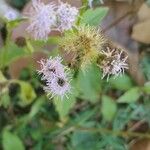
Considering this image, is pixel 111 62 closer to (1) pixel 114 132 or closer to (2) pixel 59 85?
(2) pixel 59 85


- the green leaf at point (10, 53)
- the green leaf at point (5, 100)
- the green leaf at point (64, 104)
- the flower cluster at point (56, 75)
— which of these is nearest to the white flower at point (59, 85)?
the flower cluster at point (56, 75)

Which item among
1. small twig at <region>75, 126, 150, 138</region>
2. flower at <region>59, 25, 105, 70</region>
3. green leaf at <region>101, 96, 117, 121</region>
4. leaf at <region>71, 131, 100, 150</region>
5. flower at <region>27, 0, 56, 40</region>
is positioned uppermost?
flower at <region>27, 0, 56, 40</region>

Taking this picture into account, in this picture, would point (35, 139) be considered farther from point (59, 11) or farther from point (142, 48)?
point (59, 11)

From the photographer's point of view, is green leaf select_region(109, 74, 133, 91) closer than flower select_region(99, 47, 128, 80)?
No

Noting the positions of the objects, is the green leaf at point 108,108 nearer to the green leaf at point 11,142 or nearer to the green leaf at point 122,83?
the green leaf at point 122,83

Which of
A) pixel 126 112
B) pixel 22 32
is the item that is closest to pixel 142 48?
pixel 126 112

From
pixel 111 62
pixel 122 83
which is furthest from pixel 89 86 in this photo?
pixel 111 62

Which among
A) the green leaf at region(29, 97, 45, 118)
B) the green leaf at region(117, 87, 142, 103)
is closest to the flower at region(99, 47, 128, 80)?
the green leaf at region(117, 87, 142, 103)

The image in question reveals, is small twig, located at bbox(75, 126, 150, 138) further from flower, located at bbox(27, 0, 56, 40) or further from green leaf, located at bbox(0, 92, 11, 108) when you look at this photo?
flower, located at bbox(27, 0, 56, 40)
